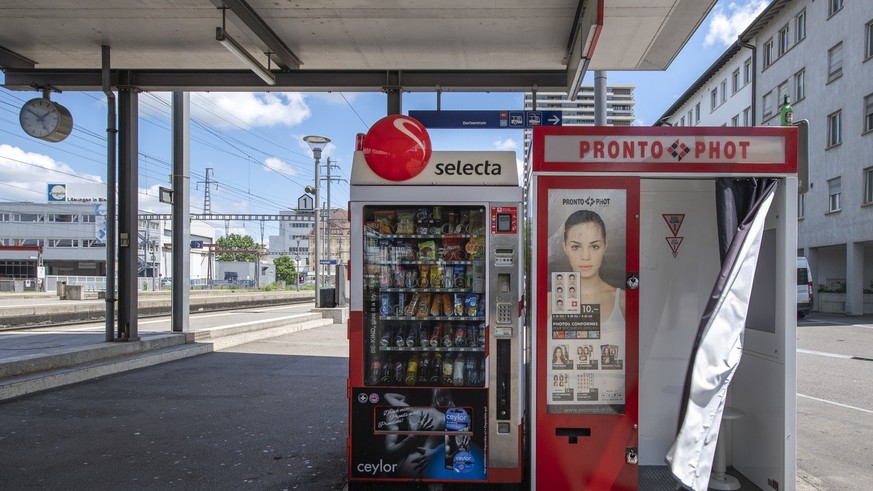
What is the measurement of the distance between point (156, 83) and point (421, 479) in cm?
795

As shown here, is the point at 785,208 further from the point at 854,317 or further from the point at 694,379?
the point at 854,317

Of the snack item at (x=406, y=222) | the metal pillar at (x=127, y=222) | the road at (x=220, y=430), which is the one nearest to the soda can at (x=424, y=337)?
the snack item at (x=406, y=222)

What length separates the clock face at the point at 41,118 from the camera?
8.49 meters

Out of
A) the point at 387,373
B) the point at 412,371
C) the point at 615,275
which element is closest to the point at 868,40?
the point at 615,275

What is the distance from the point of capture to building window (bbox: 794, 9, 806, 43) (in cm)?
2734

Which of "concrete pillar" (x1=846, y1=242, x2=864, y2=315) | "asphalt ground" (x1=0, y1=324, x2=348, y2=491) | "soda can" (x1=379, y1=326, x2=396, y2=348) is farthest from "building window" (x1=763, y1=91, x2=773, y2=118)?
"soda can" (x1=379, y1=326, x2=396, y2=348)

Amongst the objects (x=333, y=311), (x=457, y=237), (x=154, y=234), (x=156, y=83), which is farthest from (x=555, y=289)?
(x=154, y=234)

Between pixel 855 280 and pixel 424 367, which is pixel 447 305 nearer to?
pixel 424 367

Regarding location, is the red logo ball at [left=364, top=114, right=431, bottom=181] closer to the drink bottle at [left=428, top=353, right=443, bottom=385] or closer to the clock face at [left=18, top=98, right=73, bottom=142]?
the drink bottle at [left=428, top=353, right=443, bottom=385]

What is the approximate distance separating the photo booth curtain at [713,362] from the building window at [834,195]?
26402mm

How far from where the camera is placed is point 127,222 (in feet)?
30.7

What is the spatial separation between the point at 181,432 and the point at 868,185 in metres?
27.0

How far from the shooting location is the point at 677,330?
185 inches

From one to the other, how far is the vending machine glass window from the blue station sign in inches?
135
